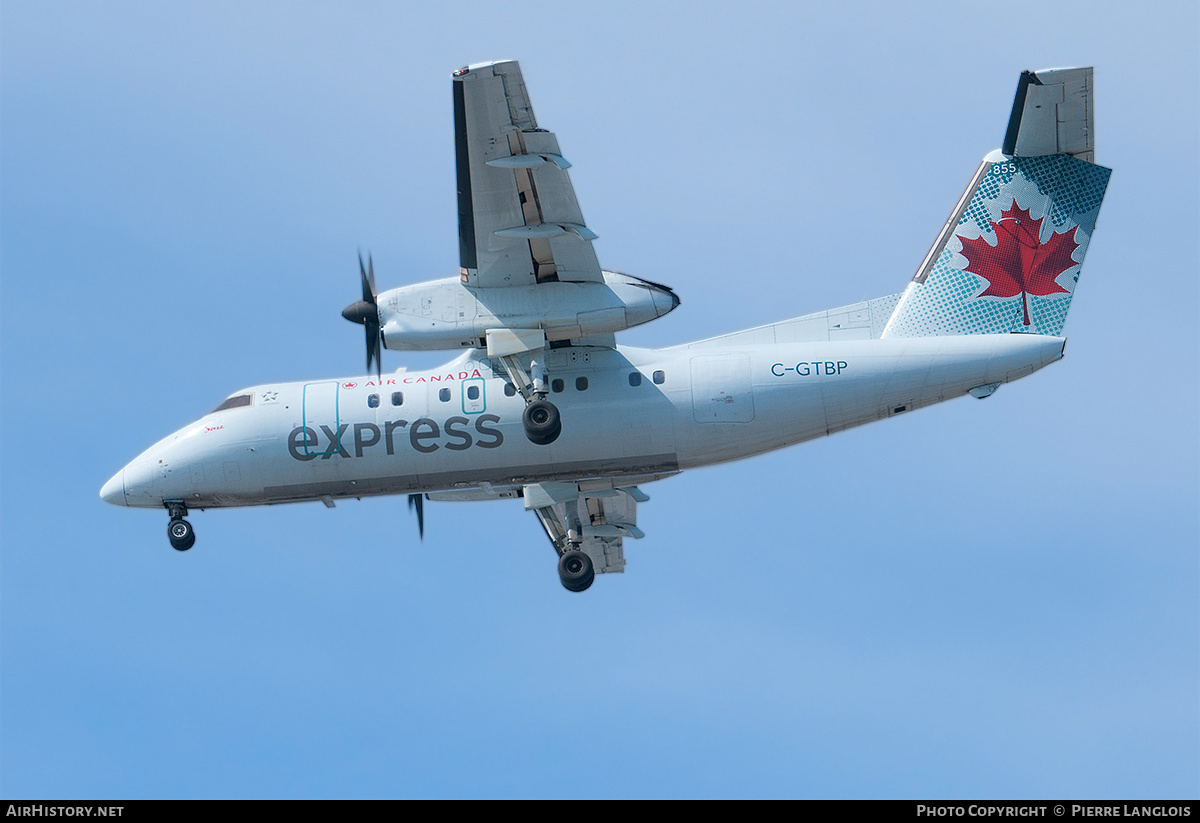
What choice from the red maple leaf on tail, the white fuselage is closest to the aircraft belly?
the white fuselage

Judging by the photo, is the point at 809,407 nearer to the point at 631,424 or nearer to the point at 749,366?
the point at 749,366

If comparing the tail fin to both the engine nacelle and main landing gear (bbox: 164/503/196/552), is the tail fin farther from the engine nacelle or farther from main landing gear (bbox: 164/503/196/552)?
main landing gear (bbox: 164/503/196/552)

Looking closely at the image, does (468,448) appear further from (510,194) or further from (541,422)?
(510,194)

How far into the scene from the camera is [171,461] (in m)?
27.6

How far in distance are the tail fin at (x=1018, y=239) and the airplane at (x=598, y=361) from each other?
3 cm

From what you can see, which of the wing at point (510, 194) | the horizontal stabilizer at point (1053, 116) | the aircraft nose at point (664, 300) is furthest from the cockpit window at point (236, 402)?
the horizontal stabilizer at point (1053, 116)

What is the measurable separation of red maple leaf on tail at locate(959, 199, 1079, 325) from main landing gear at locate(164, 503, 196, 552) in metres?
14.5

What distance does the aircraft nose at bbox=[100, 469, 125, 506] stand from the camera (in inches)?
1100
